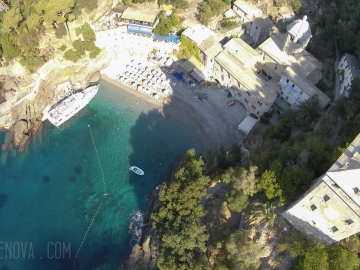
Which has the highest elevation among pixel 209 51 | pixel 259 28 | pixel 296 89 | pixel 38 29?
pixel 259 28

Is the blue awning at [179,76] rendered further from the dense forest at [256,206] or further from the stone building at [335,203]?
the stone building at [335,203]

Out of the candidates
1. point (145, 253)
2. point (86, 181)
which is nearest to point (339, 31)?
point (145, 253)

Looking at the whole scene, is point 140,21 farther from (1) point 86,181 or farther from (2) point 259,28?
(1) point 86,181

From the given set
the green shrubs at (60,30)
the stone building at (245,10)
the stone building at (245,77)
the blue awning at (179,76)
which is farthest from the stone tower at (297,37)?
the green shrubs at (60,30)

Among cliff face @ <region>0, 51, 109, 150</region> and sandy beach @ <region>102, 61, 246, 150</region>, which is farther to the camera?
cliff face @ <region>0, 51, 109, 150</region>

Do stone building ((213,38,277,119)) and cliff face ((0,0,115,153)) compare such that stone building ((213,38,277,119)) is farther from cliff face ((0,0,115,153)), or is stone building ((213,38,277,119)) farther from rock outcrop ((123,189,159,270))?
rock outcrop ((123,189,159,270))

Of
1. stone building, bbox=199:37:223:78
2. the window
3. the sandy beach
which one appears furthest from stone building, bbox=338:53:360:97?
the window
